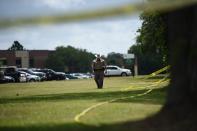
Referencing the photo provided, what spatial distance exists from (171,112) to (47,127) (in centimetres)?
211

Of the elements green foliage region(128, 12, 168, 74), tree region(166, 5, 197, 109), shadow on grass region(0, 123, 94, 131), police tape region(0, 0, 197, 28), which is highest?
green foliage region(128, 12, 168, 74)

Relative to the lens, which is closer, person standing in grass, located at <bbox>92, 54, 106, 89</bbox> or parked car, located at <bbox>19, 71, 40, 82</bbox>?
person standing in grass, located at <bbox>92, 54, 106, 89</bbox>

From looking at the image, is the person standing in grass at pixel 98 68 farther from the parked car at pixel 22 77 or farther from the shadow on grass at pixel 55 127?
the parked car at pixel 22 77

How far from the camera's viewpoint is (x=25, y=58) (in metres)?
121

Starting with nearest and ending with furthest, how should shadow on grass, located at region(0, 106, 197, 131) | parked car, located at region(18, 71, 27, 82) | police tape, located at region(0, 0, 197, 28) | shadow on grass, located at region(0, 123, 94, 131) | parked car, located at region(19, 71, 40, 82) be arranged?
police tape, located at region(0, 0, 197, 28) → shadow on grass, located at region(0, 106, 197, 131) → shadow on grass, located at region(0, 123, 94, 131) → parked car, located at region(18, 71, 27, 82) → parked car, located at region(19, 71, 40, 82)

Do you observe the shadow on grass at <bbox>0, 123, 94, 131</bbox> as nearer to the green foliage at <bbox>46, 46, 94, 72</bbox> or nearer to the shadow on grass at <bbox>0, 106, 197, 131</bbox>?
the shadow on grass at <bbox>0, 106, 197, 131</bbox>

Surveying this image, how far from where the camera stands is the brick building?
115125 millimetres

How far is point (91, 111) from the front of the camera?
38.1ft

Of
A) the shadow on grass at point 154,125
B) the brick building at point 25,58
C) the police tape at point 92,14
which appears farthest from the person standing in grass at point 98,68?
the brick building at point 25,58

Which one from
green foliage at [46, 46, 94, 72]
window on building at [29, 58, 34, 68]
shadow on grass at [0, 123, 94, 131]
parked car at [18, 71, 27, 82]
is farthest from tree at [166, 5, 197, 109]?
window on building at [29, 58, 34, 68]

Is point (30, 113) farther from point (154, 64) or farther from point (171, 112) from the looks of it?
point (154, 64)

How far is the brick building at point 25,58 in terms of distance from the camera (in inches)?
4532

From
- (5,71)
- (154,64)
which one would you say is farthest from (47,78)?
(154,64)

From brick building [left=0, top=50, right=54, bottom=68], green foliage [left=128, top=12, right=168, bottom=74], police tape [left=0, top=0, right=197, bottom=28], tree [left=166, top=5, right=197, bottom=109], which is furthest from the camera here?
brick building [left=0, top=50, right=54, bottom=68]
